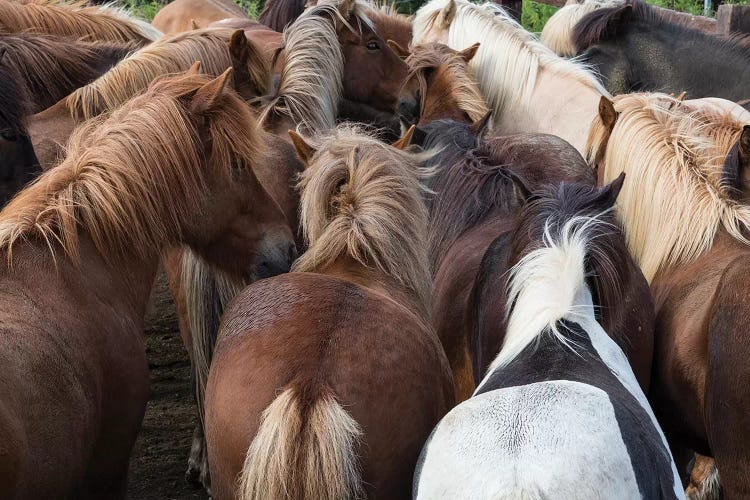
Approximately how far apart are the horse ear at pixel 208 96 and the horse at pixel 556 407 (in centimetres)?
135

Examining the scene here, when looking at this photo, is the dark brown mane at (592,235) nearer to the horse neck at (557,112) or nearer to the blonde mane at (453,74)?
the blonde mane at (453,74)

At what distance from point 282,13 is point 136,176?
6.17 meters

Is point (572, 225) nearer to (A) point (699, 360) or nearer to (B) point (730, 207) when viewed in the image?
(A) point (699, 360)

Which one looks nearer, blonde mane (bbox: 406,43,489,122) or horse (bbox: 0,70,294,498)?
horse (bbox: 0,70,294,498)

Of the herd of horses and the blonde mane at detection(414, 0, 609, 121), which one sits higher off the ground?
the herd of horses

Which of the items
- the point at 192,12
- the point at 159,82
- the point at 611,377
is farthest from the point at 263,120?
the point at 192,12

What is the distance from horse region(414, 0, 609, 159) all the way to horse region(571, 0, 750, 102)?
0.60m

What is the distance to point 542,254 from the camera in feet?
9.30

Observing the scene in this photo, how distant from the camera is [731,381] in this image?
9.93 feet

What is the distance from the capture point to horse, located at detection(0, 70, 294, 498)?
2732mm

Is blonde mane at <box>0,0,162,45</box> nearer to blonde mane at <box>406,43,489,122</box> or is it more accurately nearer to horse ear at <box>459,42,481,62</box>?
blonde mane at <box>406,43,489,122</box>

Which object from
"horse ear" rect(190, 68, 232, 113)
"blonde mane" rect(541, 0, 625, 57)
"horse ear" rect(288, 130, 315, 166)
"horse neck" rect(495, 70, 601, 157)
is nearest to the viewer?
"horse ear" rect(190, 68, 232, 113)

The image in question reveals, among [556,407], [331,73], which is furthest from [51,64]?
[556,407]

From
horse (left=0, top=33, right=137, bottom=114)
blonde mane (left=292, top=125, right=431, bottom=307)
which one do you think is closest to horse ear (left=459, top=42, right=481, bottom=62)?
horse (left=0, top=33, right=137, bottom=114)
